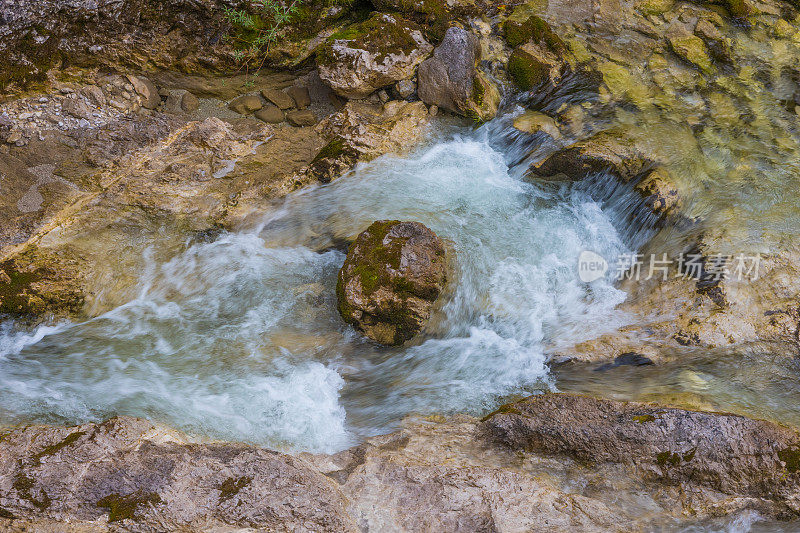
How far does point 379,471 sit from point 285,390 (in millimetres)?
1461

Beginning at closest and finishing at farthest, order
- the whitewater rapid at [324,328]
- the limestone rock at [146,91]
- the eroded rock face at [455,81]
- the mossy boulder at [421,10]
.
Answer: the whitewater rapid at [324,328] → the limestone rock at [146,91] → the eroded rock face at [455,81] → the mossy boulder at [421,10]

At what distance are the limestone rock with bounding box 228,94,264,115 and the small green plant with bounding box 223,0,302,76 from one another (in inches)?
19.8

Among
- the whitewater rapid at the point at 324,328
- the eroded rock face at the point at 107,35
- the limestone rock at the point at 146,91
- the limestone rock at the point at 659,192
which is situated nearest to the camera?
the whitewater rapid at the point at 324,328

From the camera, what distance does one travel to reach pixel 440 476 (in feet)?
11.6

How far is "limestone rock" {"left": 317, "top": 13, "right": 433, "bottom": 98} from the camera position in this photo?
7027 millimetres

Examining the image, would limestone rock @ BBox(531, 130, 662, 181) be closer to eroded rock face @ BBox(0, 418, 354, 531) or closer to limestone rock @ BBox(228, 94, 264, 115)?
limestone rock @ BBox(228, 94, 264, 115)

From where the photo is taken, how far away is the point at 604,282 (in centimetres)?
566

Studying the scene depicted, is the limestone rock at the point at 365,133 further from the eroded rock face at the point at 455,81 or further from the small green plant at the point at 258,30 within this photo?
the small green plant at the point at 258,30

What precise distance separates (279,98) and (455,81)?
98.6 inches

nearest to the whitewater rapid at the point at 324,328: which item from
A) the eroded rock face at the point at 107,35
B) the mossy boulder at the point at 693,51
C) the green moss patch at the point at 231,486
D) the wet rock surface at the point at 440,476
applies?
the wet rock surface at the point at 440,476

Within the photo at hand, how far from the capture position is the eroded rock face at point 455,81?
23.3 ft

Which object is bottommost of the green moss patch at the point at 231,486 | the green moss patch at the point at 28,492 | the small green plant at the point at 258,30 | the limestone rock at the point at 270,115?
the green moss patch at the point at 231,486

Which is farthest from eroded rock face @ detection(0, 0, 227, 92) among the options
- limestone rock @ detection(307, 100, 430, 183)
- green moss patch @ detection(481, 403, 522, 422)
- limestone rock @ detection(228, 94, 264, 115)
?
green moss patch @ detection(481, 403, 522, 422)

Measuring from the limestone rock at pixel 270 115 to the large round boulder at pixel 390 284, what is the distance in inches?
112
